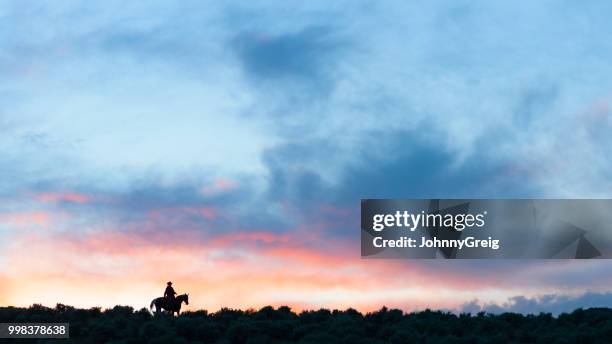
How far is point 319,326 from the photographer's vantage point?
168ft

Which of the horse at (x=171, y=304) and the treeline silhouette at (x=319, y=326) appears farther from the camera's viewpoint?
the horse at (x=171, y=304)

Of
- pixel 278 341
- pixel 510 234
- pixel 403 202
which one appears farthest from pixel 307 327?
pixel 510 234

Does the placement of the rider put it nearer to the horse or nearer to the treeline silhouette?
the horse

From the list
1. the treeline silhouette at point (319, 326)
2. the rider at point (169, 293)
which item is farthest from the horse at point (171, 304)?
the treeline silhouette at point (319, 326)

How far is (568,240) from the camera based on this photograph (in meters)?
57.2

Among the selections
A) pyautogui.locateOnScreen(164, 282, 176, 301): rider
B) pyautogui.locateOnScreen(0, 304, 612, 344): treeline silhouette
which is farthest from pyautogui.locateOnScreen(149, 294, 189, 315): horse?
pyautogui.locateOnScreen(0, 304, 612, 344): treeline silhouette

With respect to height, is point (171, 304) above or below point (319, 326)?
above

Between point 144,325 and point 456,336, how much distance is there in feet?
55.7

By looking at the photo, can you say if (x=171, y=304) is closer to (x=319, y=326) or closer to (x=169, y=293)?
(x=169, y=293)

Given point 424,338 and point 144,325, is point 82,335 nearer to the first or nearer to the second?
point 144,325

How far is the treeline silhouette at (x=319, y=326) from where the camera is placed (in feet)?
159

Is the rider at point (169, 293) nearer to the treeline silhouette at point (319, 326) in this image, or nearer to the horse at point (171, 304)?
the horse at point (171, 304)

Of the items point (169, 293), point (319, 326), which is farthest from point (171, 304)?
point (319, 326)

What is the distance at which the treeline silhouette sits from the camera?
1906 inches
